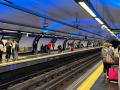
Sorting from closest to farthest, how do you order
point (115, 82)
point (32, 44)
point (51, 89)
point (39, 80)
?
1. point (115, 82)
2. point (51, 89)
3. point (39, 80)
4. point (32, 44)

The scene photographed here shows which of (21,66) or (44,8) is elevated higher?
(44,8)

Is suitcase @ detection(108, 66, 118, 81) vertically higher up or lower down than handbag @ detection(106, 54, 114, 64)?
lower down

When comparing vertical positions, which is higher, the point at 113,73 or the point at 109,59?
the point at 109,59

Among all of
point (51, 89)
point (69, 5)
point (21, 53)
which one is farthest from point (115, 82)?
point (21, 53)

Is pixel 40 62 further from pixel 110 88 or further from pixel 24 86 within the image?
pixel 110 88

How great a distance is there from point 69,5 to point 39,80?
406cm

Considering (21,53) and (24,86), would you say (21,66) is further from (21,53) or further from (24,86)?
(21,53)

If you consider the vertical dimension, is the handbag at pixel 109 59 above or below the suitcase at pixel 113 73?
above

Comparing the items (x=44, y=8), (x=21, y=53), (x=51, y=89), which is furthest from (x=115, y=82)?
(x=21, y=53)

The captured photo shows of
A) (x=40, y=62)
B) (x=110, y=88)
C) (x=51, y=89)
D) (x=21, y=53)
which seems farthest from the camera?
(x=21, y=53)

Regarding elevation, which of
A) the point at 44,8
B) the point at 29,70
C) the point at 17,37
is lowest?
the point at 29,70

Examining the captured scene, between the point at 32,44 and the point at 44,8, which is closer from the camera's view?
the point at 44,8

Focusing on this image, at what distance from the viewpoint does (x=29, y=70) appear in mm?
16062

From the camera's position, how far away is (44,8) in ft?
40.8
